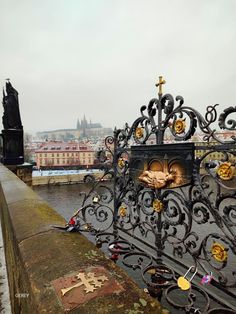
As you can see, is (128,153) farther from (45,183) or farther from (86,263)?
(45,183)

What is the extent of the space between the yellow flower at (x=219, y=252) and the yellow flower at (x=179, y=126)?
0.87 meters

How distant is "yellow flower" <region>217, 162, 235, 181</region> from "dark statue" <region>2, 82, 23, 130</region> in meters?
8.73

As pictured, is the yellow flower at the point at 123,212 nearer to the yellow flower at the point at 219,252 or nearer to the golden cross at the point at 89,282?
the yellow flower at the point at 219,252

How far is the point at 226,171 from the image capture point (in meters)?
1.54

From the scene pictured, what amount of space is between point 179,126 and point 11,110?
8383 mm

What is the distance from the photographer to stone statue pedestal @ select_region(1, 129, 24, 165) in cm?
876

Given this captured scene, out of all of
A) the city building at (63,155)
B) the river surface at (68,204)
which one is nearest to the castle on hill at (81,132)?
the city building at (63,155)

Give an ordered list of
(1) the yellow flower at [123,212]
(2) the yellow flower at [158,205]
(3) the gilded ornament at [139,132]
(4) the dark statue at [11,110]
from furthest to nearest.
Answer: (4) the dark statue at [11,110] → (1) the yellow flower at [123,212] → (3) the gilded ornament at [139,132] → (2) the yellow flower at [158,205]

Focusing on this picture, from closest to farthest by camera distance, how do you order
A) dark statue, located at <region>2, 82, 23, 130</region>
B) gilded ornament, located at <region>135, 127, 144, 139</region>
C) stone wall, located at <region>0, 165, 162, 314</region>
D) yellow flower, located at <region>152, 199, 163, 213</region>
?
stone wall, located at <region>0, 165, 162, 314</region>
yellow flower, located at <region>152, 199, 163, 213</region>
gilded ornament, located at <region>135, 127, 144, 139</region>
dark statue, located at <region>2, 82, 23, 130</region>

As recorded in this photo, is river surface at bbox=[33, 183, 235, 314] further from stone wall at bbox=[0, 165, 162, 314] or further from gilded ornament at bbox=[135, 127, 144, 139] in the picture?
stone wall at bbox=[0, 165, 162, 314]

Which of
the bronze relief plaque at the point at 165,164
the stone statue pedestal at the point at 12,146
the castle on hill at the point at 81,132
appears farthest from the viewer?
the castle on hill at the point at 81,132

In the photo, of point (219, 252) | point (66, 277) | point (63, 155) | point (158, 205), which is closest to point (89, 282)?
point (66, 277)

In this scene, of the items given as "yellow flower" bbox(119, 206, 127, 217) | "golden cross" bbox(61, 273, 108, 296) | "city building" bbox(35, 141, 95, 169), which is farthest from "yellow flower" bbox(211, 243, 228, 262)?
"city building" bbox(35, 141, 95, 169)

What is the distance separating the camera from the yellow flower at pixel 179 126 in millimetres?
1921
